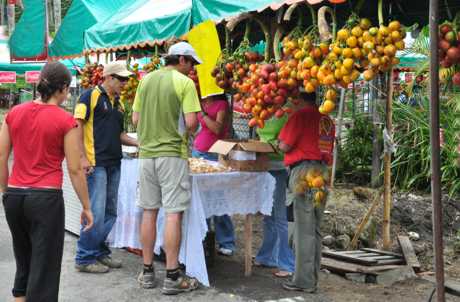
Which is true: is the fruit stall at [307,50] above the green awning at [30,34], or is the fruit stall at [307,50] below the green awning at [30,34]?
below

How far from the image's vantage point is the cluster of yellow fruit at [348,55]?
3969mm

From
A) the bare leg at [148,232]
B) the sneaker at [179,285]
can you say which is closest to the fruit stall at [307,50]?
the bare leg at [148,232]

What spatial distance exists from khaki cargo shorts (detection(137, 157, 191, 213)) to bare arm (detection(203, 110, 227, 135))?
3.46 feet

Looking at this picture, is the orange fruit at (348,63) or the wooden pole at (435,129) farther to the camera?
the orange fruit at (348,63)

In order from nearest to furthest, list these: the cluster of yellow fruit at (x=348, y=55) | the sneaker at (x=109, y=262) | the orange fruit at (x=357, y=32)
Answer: the cluster of yellow fruit at (x=348, y=55) < the orange fruit at (x=357, y=32) < the sneaker at (x=109, y=262)

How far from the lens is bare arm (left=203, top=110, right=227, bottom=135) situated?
6094 millimetres

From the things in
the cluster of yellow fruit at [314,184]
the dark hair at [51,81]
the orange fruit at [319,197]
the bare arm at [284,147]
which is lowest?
the orange fruit at [319,197]

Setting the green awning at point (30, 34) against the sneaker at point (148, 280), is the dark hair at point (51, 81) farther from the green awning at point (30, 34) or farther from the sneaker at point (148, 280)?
the green awning at point (30, 34)

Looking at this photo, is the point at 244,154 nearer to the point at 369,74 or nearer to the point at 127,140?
the point at 127,140

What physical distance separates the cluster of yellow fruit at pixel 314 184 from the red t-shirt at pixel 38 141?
2.10m

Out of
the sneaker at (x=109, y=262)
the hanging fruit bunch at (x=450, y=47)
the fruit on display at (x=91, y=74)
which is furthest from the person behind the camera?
the fruit on display at (x=91, y=74)

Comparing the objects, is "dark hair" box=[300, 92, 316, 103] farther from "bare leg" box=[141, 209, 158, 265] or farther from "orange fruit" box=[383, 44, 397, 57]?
"bare leg" box=[141, 209, 158, 265]

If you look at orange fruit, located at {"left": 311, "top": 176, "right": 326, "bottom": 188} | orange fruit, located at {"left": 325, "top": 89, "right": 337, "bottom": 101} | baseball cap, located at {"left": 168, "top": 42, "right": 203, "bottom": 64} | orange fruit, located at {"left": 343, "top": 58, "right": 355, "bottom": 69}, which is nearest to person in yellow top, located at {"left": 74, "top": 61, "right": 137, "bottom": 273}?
baseball cap, located at {"left": 168, "top": 42, "right": 203, "bottom": 64}

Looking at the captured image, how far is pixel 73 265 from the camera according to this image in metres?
5.95
